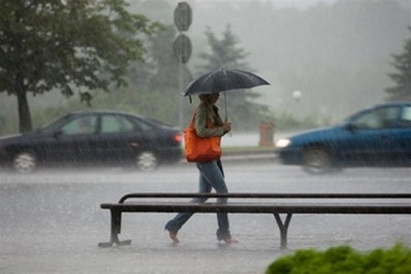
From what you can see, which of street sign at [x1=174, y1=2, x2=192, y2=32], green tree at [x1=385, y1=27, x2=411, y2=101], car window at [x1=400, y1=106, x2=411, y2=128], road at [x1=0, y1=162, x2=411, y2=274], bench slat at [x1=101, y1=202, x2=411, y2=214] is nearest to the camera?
bench slat at [x1=101, y1=202, x2=411, y2=214]

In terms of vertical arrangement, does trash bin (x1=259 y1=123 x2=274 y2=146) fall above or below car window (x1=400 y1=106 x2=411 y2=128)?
below

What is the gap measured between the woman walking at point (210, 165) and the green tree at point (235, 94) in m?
44.1

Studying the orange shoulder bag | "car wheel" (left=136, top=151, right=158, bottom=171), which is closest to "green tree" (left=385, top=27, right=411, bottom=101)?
"car wheel" (left=136, top=151, right=158, bottom=171)

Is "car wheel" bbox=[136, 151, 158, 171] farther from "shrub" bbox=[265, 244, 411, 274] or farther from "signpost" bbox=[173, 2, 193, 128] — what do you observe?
"shrub" bbox=[265, 244, 411, 274]

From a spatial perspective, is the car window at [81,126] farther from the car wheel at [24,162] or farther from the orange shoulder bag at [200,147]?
the orange shoulder bag at [200,147]

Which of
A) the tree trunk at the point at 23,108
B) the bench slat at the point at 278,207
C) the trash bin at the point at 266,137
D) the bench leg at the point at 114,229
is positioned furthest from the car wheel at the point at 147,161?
the bench slat at the point at 278,207

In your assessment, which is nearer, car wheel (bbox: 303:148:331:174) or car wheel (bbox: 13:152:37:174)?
car wheel (bbox: 303:148:331:174)

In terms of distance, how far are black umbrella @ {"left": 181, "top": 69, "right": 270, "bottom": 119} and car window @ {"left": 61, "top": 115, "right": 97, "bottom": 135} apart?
44.2ft

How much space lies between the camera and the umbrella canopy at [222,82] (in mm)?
12781

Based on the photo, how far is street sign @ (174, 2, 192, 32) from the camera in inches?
1238

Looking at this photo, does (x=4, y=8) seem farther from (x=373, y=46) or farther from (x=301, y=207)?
(x=373, y=46)

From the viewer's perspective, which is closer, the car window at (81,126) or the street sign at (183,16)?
the car window at (81,126)

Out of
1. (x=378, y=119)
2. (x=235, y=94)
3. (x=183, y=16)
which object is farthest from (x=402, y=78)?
(x=378, y=119)

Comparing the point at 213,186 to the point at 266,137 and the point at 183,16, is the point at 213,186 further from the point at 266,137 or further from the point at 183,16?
the point at 266,137
